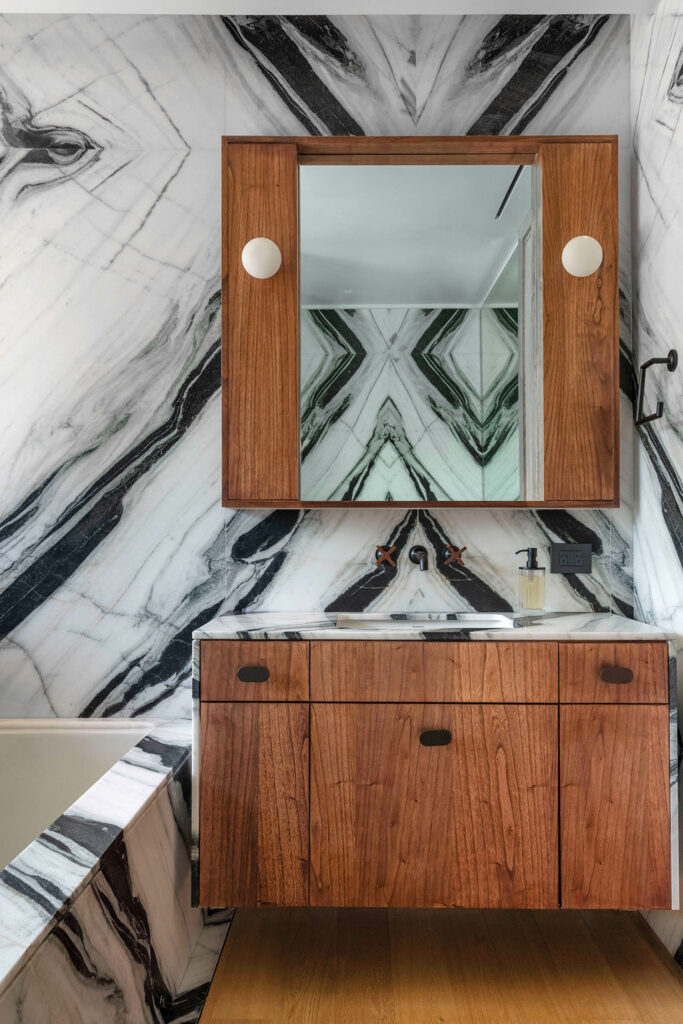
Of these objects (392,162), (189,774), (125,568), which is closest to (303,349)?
(392,162)

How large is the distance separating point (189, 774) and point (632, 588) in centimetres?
130

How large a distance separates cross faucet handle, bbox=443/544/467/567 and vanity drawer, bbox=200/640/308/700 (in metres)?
0.58

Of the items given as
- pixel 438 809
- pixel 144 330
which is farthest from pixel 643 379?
pixel 144 330

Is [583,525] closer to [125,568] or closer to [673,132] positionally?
[673,132]

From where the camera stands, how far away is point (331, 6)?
1.99 metres

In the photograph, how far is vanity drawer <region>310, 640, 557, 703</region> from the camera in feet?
5.39

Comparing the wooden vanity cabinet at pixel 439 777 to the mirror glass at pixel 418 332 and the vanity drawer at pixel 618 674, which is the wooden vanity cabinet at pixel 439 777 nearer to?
the vanity drawer at pixel 618 674

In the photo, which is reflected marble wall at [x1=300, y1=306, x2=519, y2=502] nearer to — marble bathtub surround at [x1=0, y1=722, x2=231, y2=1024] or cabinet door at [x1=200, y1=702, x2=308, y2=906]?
cabinet door at [x1=200, y1=702, x2=308, y2=906]

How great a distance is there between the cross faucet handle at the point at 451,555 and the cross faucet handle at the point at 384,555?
15 cm

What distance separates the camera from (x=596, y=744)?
163cm

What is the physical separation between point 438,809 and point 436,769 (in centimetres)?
9

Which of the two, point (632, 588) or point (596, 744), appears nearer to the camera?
point (596, 744)

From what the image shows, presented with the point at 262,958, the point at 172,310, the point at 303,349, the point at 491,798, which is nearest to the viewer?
the point at 491,798

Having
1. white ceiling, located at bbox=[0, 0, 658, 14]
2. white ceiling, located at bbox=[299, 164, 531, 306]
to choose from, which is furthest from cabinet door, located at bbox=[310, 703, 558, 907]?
white ceiling, located at bbox=[0, 0, 658, 14]
